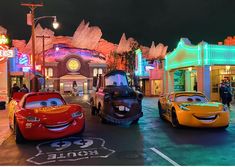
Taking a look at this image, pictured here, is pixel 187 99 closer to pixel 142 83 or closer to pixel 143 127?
pixel 143 127

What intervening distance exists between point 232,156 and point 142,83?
37343 millimetres

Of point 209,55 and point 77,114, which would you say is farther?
point 209,55

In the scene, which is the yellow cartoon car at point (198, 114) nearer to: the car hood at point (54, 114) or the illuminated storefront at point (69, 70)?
the car hood at point (54, 114)

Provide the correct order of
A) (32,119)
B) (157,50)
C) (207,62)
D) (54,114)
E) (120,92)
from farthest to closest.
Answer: (157,50) < (207,62) < (120,92) < (54,114) < (32,119)

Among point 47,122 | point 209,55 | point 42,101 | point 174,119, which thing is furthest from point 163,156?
point 209,55

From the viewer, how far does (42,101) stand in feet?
36.3

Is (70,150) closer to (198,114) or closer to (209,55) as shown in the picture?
(198,114)

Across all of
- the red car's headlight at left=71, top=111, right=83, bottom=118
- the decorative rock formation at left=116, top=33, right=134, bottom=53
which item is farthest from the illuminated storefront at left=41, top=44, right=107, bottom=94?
the red car's headlight at left=71, top=111, right=83, bottom=118

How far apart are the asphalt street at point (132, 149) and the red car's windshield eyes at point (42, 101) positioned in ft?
4.20

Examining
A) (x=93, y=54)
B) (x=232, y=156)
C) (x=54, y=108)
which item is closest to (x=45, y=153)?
(x=54, y=108)

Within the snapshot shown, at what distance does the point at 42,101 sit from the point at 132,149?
4.15 meters

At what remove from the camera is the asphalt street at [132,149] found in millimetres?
7082

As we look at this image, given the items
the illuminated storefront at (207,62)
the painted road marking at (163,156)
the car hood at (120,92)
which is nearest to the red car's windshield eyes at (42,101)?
the car hood at (120,92)

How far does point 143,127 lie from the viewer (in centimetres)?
1250
